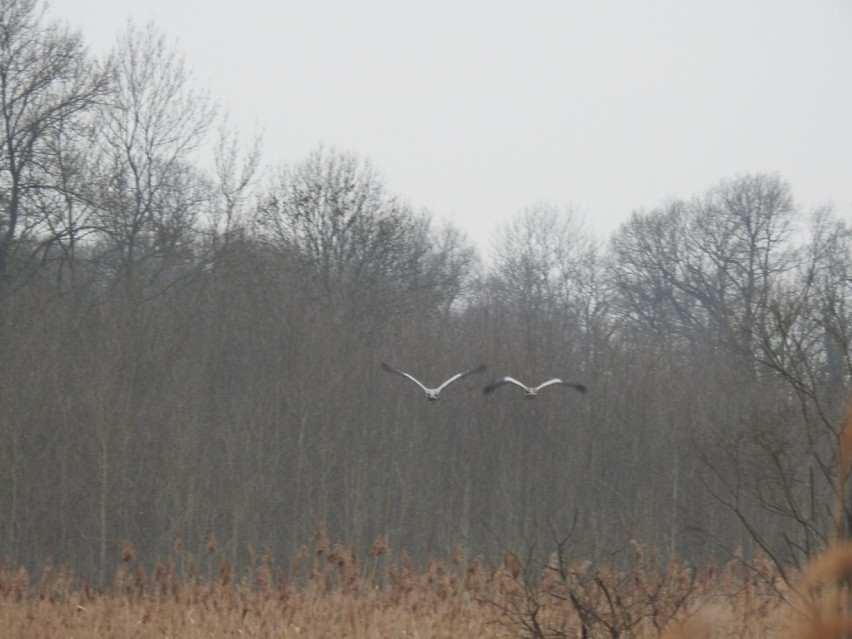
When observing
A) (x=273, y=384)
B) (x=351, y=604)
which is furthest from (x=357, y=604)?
(x=273, y=384)

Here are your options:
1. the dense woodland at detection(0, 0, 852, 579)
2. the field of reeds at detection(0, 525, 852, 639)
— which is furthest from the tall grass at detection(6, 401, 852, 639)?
the dense woodland at detection(0, 0, 852, 579)

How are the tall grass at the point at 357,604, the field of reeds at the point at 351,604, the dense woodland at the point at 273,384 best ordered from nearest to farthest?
1. the tall grass at the point at 357,604
2. the field of reeds at the point at 351,604
3. the dense woodland at the point at 273,384

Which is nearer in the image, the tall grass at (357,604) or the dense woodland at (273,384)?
the tall grass at (357,604)

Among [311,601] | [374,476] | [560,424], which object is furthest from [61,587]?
[560,424]

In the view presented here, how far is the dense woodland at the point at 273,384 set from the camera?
24656mm

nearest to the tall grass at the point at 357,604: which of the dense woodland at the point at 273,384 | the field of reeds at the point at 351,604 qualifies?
the field of reeds at the point at 351,604

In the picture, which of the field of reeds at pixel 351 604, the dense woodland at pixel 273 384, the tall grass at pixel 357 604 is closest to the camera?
the tall grass at pixel 357 604

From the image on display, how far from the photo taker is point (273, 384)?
27812 mm

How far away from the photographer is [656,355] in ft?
115

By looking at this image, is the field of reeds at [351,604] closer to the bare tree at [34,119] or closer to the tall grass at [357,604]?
the tall grass at [357,604]

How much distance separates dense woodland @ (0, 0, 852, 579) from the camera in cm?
2466

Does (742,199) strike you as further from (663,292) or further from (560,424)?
(560,424)

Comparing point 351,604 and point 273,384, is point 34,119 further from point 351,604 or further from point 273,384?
point 351,604

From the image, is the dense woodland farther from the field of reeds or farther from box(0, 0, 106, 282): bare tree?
the field of reeds
